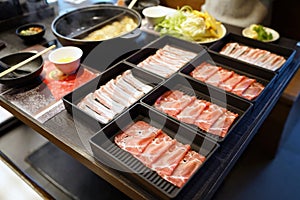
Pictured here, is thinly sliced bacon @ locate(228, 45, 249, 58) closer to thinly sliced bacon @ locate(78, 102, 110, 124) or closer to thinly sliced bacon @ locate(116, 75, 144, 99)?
thinly sliced bacon @ locate(116, 75, 144, 99)

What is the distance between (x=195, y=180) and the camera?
102 centimetres

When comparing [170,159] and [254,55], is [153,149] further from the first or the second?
[254,55]

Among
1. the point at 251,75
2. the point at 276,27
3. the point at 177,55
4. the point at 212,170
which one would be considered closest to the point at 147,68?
the point at 177,55

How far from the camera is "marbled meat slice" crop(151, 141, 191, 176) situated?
3.46 ft

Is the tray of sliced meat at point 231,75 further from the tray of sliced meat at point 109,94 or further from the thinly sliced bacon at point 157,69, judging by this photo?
the tray of sliced meat at point 109,94

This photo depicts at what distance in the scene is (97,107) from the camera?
1.30 metres

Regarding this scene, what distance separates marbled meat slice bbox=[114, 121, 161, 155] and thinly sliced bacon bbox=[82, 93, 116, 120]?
0.37 ft

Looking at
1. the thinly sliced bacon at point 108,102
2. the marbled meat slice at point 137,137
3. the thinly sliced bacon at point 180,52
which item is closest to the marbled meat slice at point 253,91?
the thinly sliced bacon at point 180,52

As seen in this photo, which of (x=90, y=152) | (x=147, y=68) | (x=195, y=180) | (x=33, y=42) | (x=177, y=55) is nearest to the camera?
(x=195, y=180)

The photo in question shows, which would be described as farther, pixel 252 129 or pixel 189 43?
pixel 189 43

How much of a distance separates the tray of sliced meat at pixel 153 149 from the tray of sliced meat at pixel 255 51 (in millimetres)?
657

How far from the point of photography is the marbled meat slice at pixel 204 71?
151 centimetres

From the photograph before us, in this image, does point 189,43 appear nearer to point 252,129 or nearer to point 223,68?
point 223,68

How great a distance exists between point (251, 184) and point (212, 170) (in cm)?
133
